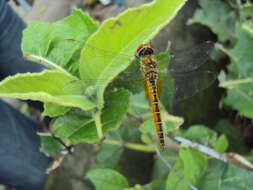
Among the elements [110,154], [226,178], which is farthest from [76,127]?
[226,178]

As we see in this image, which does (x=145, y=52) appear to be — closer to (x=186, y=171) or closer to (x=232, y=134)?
(x=186, y=171)

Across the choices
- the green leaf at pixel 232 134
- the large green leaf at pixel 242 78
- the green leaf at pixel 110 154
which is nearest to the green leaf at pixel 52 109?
the green leaf at pixel 110 154

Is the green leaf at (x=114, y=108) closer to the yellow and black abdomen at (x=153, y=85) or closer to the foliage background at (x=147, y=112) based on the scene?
the foliage background at (x=147, y=112)

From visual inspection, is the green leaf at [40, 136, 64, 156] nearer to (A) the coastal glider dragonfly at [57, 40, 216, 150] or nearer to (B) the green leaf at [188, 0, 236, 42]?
(A) the coastal glider dragonfly at [57, 40, 216, 150]

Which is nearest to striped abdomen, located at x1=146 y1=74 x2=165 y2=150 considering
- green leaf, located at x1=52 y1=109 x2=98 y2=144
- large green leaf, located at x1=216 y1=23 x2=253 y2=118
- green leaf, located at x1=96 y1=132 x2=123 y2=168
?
green leaf, located at x1=52 y1=109 x2=98 y2=144

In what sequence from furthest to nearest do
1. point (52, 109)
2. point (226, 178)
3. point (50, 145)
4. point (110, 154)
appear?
1. point (110, 154)
2. point (226, 178)
3. point (50, 145)
4. point (52, 109)

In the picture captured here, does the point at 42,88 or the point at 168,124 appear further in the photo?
the point at 168,124
